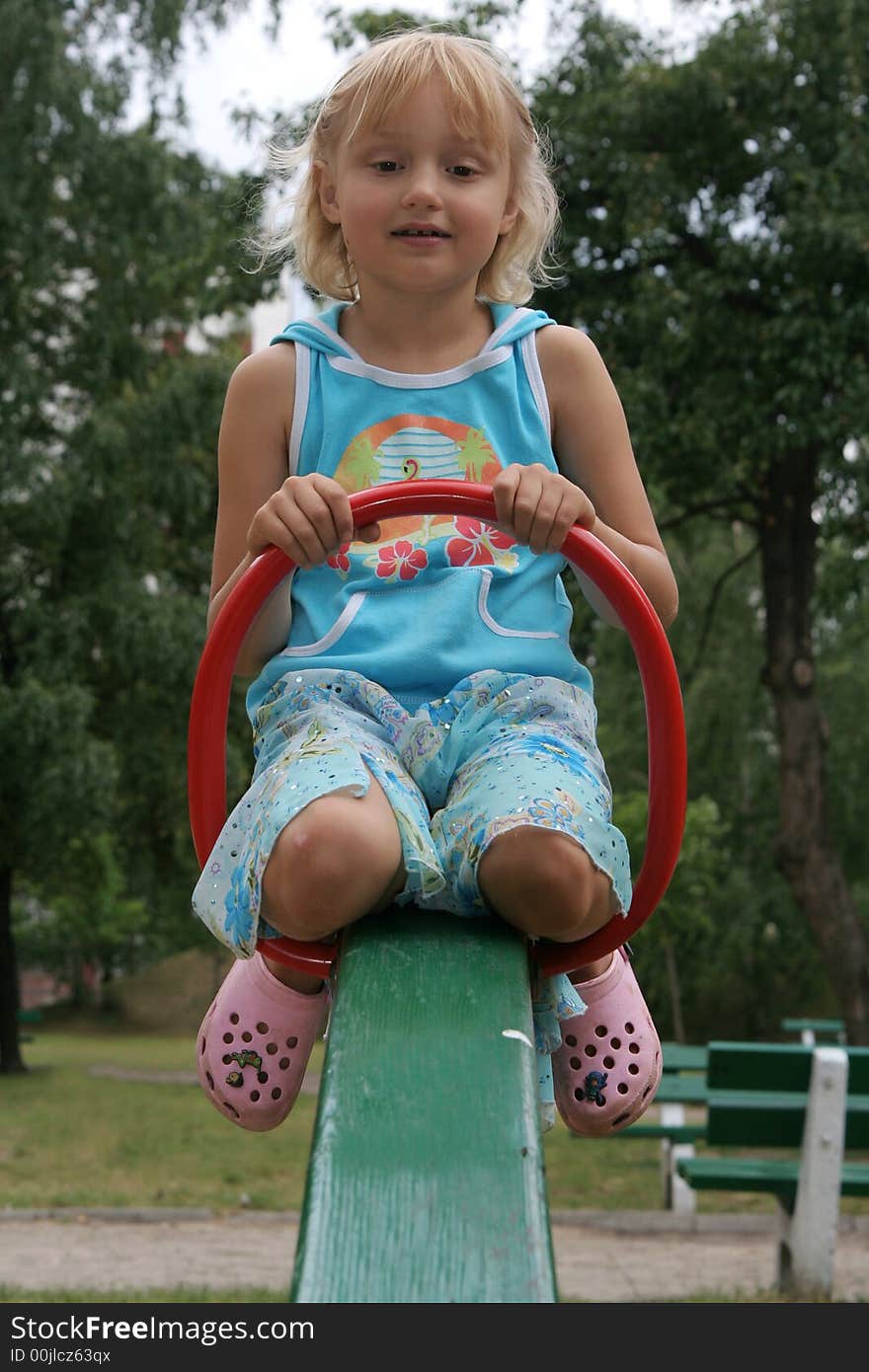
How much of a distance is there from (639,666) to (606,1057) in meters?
0.53

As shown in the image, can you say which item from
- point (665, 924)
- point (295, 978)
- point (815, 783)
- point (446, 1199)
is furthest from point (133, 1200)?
point (665, 924)

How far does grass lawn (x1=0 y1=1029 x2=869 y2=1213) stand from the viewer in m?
9.57

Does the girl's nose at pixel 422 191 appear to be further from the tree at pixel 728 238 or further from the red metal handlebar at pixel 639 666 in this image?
the tree at pixel 728 238

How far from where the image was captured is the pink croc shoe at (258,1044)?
2016mm

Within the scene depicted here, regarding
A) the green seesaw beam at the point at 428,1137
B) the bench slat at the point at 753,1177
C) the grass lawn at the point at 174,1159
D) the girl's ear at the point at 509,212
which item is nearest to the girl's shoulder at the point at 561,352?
the girl's ear at the point at 509,212

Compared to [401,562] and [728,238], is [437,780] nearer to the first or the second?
[401,562]

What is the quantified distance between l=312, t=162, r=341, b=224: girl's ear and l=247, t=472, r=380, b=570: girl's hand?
21.2 inches

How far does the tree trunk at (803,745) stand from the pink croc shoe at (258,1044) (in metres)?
10.6

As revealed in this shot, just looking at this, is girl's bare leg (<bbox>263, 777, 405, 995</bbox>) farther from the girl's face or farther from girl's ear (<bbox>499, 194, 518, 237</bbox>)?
girl's ear (<bbox>499, 194, 518, 237</bbox>)

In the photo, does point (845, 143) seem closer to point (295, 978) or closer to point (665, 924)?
point (295, 978)

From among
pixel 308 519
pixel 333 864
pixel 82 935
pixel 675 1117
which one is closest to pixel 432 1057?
pixel 333 864

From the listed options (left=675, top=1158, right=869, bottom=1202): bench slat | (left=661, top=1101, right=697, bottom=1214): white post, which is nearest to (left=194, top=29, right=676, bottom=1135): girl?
(left=675, top=1158, right=869, bottom=1202): bench slat

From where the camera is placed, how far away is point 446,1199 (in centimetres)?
126

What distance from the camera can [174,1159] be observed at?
11.5 metres
